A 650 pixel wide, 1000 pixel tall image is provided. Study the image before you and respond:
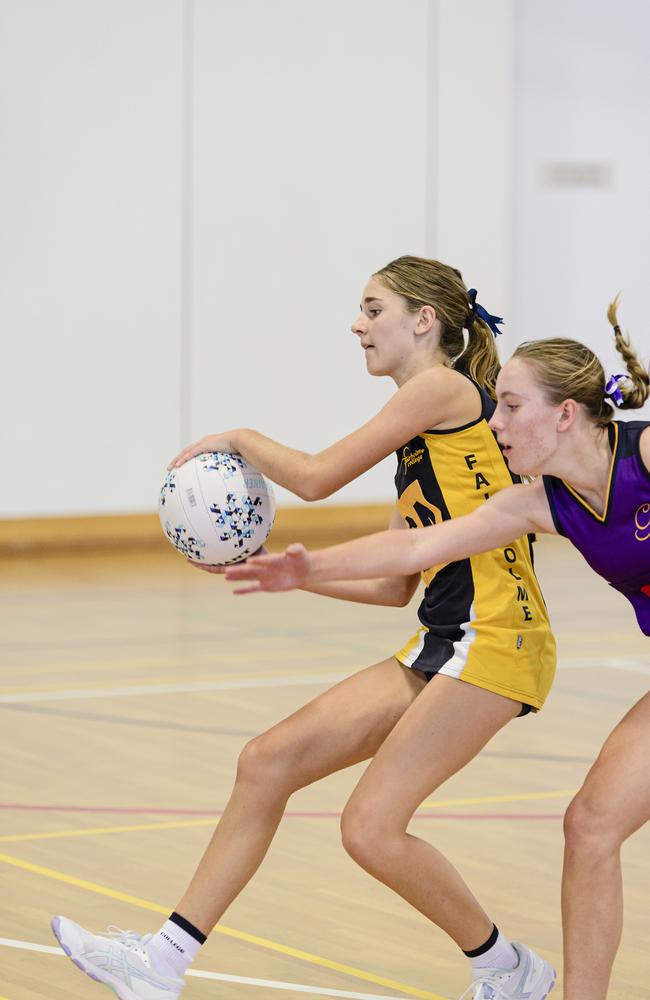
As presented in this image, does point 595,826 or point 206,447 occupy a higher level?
point 206,447

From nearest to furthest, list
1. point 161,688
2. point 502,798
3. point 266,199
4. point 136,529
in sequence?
1. point 502,798
2. point 161,688
3. point 136,529
4. point 266,199

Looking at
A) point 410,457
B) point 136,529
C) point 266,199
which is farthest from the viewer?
point 266,199

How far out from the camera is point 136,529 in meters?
11.9

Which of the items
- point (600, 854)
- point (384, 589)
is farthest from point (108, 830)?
point (600, 854)

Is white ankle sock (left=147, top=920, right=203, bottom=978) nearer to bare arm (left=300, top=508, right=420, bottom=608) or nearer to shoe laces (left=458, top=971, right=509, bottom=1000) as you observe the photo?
shoe laces (left=458, top=971, right=509, bottom=1000)

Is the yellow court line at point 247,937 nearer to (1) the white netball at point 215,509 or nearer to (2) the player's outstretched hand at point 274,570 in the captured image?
(1) the white netball at point 215,509

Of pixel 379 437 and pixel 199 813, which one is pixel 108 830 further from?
pixel 379 437

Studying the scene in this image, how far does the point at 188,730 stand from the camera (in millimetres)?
6418

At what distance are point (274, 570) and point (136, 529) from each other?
888 centimetres

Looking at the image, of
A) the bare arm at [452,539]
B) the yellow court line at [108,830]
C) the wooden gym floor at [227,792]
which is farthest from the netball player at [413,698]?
the yellow court line at [108,830]

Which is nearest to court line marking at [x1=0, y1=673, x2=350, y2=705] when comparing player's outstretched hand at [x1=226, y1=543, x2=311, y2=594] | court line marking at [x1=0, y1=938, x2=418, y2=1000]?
court line marking at [x1=0, y1=938, x2=418, y2=1000]

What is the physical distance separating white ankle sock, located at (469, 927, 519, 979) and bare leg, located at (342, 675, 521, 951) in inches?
1.7

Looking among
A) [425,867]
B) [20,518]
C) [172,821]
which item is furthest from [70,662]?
[425,867]

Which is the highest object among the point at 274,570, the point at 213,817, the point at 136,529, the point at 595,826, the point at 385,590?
the point at 274,570
